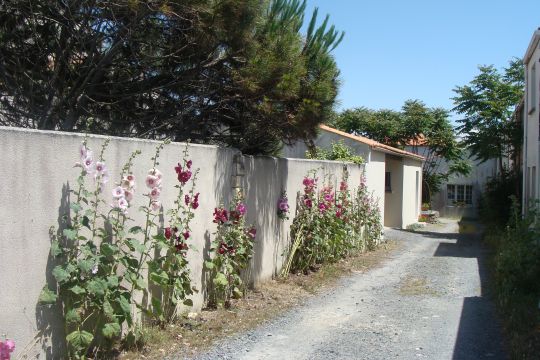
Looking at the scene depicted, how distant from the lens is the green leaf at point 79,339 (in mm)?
4238

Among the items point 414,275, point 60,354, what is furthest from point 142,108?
point 414,275

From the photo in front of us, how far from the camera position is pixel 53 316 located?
4.31 metres

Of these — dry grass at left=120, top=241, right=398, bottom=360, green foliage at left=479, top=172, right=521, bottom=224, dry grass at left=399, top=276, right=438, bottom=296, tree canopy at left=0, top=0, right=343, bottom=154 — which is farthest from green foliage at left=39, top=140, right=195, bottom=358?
green foliage at left=479, top=172, right=521, bottom=224

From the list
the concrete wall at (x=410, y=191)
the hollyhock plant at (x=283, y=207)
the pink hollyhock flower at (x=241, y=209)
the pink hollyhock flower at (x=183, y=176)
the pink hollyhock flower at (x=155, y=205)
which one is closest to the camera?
the pink hollyhock flower at (x=155, y=205)

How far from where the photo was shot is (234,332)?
19.5 ft

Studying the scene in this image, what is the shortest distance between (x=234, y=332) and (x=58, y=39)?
408 centimetres

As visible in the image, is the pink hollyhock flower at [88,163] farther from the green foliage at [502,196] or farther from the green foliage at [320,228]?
the green foliage at [502,196]

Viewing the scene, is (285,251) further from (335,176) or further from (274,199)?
(335,176)

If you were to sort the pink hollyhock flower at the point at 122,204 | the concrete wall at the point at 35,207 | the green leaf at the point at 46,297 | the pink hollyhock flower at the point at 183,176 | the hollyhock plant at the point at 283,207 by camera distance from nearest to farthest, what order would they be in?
the concrete wall at the point at 35,207
the green leaf at the point at 46,297
the pink hollyhock flower at the point at 122,204
the pink hollyhock flower at the point at 183,176
the hollyhock plant at the point at 283,207

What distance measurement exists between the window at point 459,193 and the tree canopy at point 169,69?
27519 millimetres

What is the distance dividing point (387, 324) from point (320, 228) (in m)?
3.28

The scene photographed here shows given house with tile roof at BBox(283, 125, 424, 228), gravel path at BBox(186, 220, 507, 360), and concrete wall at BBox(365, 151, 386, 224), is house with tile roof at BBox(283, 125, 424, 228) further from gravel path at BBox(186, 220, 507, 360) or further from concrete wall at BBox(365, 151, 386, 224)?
gravel path at BBox(186, 220, 507, 360)

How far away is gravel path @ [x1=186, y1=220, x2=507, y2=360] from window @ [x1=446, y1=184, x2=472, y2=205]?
24862 mm

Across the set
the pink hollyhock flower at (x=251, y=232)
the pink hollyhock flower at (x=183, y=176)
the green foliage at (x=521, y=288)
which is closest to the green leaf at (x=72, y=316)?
the pink hollyhock flower at (x=183, y=176)
